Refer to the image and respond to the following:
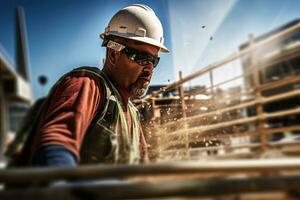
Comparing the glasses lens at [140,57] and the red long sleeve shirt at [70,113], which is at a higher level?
the glasses lens at [140,57]

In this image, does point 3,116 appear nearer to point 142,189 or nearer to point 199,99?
point 142,189

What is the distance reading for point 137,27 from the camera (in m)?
0.99

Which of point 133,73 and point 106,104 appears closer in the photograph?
point 106,104

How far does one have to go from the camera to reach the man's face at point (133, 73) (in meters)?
0.96

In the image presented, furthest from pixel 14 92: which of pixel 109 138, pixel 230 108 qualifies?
pixel 230 108

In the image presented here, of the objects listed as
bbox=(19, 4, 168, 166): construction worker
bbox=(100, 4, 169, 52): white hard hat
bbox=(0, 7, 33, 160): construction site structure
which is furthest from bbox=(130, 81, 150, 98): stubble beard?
bbox=(0, 7, 33, 160): construction site structure

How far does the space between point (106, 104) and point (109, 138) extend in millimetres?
111

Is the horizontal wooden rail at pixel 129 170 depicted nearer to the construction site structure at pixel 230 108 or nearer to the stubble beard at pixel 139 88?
the construction site structure at pixel 230 108

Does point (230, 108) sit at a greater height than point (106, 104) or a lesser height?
greater

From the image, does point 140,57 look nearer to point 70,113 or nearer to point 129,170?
point 70,113

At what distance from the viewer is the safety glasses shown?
93 centimetres

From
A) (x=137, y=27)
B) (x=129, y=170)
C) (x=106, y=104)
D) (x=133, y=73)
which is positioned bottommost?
(x=129, y=170)

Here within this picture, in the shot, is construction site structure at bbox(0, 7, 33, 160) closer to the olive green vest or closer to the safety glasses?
the olive green vest

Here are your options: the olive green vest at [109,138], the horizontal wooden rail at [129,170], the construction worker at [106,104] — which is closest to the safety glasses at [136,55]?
the construction worker at [106,104]
